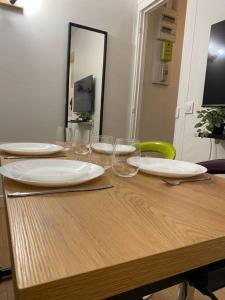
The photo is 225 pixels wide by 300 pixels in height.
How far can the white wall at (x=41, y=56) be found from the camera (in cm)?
220

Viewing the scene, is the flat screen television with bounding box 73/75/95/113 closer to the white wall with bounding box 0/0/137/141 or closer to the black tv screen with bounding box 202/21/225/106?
the white wall with bounding box 0/0/137/141

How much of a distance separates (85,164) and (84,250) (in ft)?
1.63

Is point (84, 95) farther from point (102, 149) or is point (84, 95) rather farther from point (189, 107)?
point (102, 149)

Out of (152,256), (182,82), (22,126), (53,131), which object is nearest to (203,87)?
(182,82)

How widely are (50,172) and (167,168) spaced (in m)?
0.44

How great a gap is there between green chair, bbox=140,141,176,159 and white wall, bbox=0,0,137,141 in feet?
3.81

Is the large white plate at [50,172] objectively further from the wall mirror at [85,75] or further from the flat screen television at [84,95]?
the flat screen television at [84,95]

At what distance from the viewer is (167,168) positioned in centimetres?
90

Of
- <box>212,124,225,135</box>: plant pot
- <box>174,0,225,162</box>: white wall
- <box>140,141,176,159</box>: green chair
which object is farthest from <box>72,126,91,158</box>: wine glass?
<box>174,0,225,162</box>: white wall

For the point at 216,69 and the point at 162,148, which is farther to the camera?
the point at 216,69

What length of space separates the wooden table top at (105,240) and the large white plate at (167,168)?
0.18m

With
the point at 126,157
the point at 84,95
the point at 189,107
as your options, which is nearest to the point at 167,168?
the point at 126,157

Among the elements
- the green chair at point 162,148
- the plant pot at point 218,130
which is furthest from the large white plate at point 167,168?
the plant pot at point 218,130

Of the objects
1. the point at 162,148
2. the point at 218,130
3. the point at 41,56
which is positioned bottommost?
the point at 162,148
